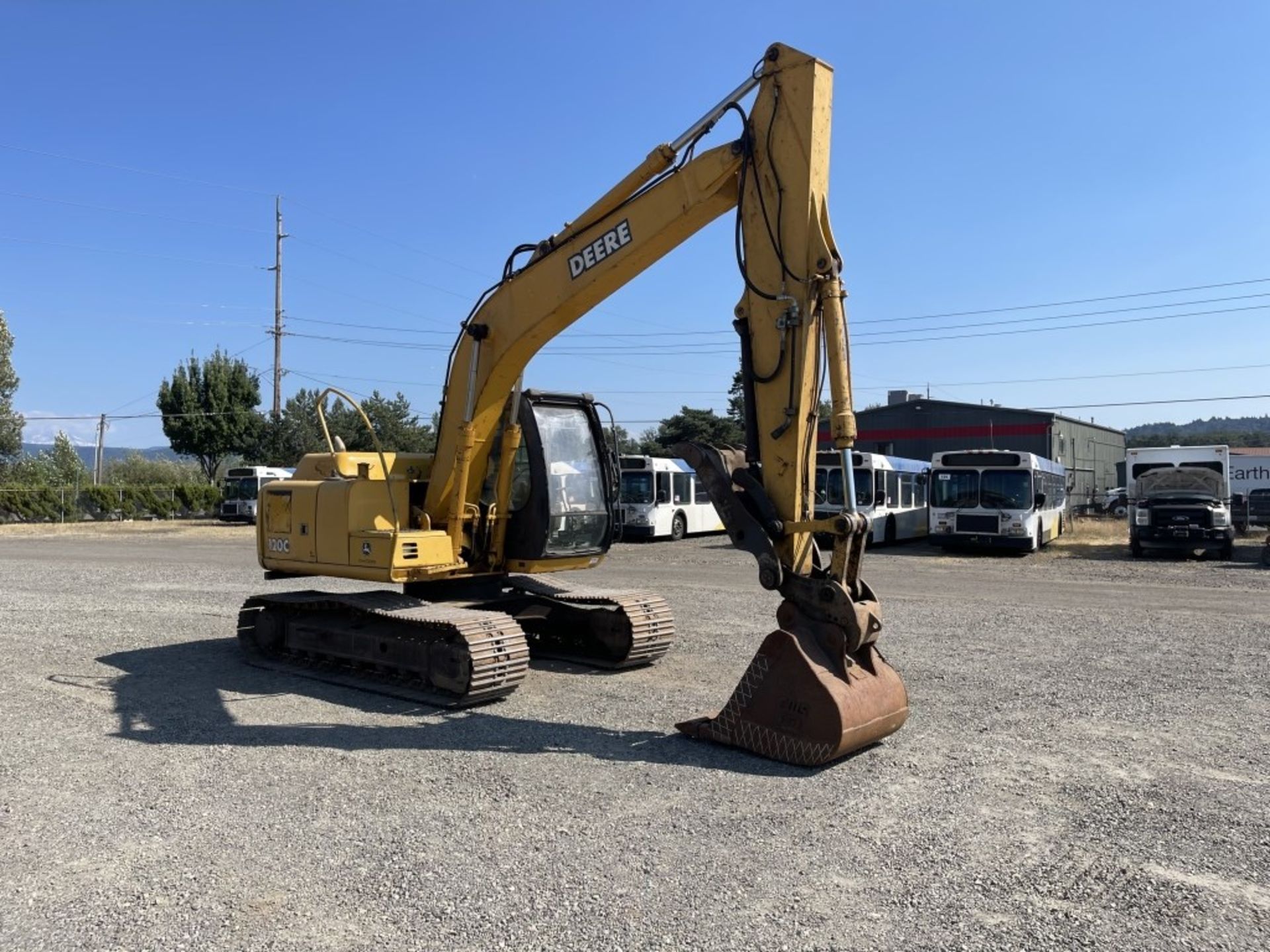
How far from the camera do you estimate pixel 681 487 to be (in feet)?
100

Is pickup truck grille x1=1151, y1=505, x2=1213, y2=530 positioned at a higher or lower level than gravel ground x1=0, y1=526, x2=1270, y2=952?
higher

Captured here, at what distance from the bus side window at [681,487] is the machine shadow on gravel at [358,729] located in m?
21.6

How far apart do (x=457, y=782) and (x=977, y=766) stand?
3259mm

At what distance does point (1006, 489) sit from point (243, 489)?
97.5 feet

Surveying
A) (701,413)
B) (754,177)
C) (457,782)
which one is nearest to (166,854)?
(457,782)

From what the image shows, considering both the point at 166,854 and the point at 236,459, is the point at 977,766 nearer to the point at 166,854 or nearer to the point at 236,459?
the point at 166,854

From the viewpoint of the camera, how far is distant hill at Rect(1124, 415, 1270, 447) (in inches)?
3302

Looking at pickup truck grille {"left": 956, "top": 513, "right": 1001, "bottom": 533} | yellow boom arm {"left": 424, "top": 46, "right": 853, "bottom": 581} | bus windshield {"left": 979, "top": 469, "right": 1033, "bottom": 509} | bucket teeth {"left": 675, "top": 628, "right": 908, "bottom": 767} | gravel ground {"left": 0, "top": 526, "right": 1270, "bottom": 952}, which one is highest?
yellow boom arm {"left": 424, "top": 46, "right": 853, "bottom": 581}

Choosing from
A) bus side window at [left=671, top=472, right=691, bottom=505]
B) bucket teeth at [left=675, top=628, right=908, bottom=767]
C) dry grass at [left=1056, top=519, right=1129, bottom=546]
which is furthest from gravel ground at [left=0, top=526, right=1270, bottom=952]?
bus side window at [left=671, top=472, right=691, bottom=505]

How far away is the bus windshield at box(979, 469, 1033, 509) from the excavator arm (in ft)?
60.4

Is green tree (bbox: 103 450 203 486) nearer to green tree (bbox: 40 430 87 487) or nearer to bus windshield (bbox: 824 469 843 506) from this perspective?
green tree (bbox: 40 430 87 487)

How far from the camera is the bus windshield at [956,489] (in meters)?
24.2

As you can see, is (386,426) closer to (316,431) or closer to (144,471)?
(316,431)

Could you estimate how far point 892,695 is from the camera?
21.0ft
